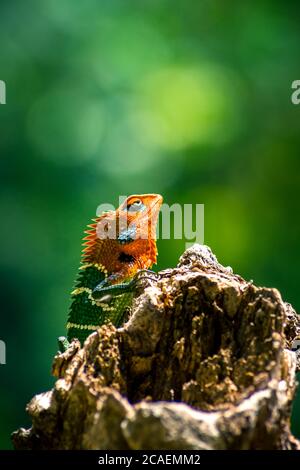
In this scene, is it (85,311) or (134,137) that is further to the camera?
(134,137)

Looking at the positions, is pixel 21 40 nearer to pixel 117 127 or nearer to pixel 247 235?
pixel 117 127

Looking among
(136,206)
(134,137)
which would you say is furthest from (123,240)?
(134,137)

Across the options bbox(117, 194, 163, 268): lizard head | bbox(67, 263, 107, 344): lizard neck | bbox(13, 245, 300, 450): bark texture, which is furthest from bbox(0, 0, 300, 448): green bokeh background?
bbox(13, 245, 300, 450): bark texture

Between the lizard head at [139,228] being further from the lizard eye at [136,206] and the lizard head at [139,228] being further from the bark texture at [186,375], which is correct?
the bark texture at [186,375]

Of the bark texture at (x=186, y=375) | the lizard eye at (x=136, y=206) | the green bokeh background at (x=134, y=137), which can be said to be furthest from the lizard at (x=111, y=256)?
the green bokeh background at (x=134, y=137)

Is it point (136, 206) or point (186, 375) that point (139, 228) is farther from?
point (186, 375)

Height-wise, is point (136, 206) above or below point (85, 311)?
above
